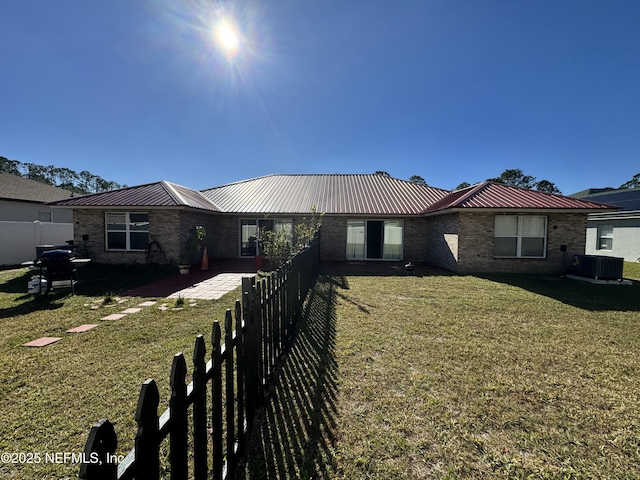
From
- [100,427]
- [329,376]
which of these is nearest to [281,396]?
[329,376]

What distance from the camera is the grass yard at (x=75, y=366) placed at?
2.44 m

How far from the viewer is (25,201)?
58.2 feet

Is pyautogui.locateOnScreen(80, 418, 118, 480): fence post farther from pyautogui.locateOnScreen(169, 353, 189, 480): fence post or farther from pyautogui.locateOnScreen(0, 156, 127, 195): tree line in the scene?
pyautogui.locateOnScreen(0, 156, 127, 195): tree line

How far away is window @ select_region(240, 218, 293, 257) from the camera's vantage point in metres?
15.9

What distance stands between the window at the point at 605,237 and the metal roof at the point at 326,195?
11.6 metres

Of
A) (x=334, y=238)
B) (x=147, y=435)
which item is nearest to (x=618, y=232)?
(x=334, y=238)

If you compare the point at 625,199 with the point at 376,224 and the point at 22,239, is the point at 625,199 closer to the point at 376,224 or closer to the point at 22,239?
the point at 376,224

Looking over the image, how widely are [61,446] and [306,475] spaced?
6.94ft

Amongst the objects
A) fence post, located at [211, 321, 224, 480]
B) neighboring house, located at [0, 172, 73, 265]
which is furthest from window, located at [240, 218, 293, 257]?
fence post, located at [211, 321, 224, 480]

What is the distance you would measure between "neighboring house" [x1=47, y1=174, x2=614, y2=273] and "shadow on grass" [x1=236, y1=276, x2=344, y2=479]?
9097 mm

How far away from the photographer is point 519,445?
246 centimetres

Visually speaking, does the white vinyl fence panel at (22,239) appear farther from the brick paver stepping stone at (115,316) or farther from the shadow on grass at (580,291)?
the shadow on grass at (580,291)

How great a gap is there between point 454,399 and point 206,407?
2637 mm

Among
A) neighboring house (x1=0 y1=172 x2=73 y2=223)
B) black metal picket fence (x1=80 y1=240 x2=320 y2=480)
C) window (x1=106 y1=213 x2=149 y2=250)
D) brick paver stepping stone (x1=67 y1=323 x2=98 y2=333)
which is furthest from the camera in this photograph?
neighboring house (x1=0 y1=172 x2=73 y2=223)
